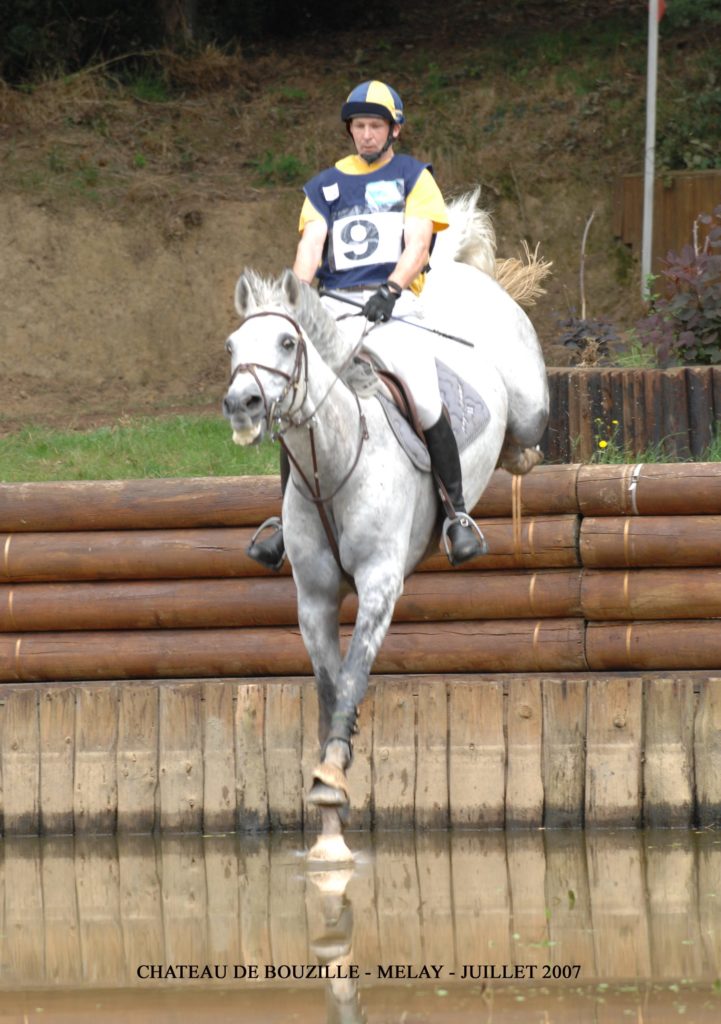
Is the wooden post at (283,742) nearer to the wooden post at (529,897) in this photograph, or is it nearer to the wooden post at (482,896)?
the wooden post at (482,896)

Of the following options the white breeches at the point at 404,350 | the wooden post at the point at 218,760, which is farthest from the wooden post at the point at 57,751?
the white breeches at the point at 404,350

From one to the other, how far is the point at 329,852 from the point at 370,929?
510 millimetres

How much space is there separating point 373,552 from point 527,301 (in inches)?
113

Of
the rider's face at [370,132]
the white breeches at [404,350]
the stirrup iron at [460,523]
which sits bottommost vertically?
the stirrup iron at [460,523]

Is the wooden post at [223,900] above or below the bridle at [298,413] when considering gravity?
below

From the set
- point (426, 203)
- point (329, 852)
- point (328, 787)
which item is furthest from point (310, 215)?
point (329, 852)

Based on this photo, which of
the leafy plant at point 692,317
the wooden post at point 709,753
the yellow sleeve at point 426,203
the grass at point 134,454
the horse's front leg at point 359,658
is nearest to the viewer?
the horse's front leg at point 359,658

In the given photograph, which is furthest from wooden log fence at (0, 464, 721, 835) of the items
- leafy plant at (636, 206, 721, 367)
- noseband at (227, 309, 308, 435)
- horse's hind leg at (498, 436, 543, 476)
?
leafy plant at (636, 206, 721, 367)

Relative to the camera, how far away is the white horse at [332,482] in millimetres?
6340

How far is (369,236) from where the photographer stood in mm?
7516

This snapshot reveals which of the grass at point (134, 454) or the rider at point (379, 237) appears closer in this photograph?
the rider at point (379, 237)

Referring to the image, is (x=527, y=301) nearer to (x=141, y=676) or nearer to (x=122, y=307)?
(x=141, y=676)

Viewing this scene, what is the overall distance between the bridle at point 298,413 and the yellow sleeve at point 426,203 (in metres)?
0.73

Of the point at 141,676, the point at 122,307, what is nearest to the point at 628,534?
the point at 141,676
